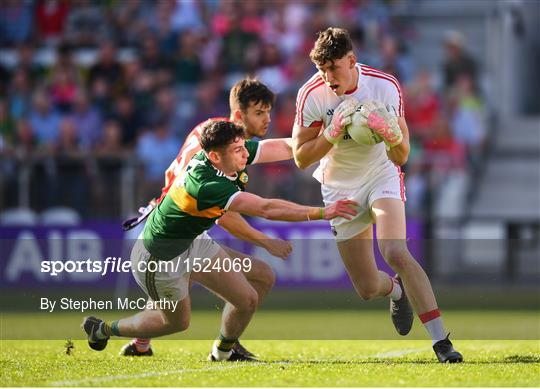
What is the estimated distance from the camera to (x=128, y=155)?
18172 millimetres

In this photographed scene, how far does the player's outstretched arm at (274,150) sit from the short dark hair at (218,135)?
98 cm

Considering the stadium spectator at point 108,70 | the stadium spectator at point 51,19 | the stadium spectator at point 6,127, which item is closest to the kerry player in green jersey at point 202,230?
the stadium spectator at point 6,127

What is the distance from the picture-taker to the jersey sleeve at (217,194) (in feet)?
28.4

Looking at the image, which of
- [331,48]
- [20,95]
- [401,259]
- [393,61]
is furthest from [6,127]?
[401,259]

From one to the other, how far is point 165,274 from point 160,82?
11646 mm

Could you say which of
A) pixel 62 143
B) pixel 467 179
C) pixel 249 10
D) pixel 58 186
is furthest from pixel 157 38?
pixel 467 179

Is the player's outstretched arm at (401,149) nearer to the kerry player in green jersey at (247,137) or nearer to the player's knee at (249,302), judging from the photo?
the kerry player in green jersey at (247,137)

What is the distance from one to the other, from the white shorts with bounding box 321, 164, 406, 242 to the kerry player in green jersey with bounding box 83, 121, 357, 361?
11.0 inches

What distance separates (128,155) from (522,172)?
6985 mm

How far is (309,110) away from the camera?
30.4ft

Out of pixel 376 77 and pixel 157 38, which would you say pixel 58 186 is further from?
pixel 376 77

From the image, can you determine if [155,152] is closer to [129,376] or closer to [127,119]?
[127,119]

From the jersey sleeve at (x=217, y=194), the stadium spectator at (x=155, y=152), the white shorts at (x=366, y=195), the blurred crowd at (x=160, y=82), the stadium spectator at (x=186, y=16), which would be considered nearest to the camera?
the jersey sleeve at (x=217, y=194)

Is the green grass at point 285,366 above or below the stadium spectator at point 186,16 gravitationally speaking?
below
